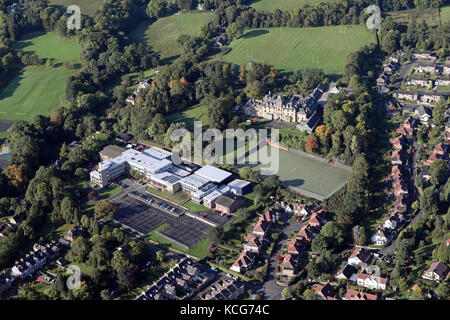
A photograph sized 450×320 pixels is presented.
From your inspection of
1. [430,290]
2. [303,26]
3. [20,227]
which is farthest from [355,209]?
[303,26]

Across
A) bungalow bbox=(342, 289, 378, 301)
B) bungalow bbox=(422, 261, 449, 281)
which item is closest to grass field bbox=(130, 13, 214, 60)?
bungalow bbox=(342, 289, 378, 301)

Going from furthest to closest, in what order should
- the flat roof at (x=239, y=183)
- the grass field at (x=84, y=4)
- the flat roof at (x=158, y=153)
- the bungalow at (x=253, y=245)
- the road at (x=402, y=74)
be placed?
the grass field at (x=84, y=4)
the road at (x=402, y=74)
the flat roof at (x=158, y=153)
the flat roof at (x=239, y=183)
the bungalow at (x=253, y=245)

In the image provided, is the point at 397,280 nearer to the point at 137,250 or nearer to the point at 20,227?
the point at 137,250

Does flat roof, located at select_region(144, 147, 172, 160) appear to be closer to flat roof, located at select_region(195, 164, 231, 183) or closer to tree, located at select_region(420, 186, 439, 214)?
flat roof, located at select_region(195, 164, 231, 183)

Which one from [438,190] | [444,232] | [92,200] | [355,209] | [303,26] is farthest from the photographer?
[303,26]

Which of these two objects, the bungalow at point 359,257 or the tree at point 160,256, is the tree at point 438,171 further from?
the tree at point 160,256

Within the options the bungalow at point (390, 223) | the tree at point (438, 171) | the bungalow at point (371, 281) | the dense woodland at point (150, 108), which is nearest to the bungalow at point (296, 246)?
the dense woodland at point (150, 108)
